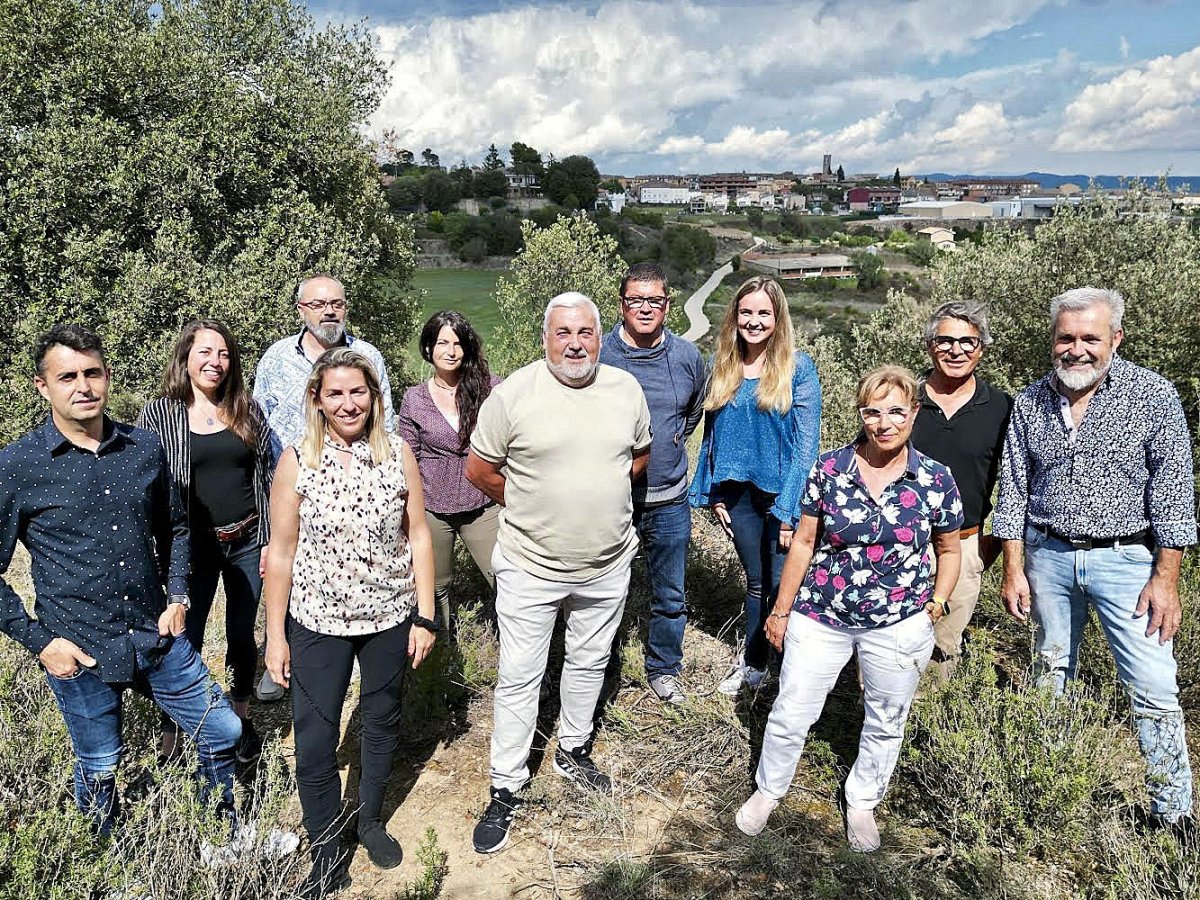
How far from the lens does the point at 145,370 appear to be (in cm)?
1106

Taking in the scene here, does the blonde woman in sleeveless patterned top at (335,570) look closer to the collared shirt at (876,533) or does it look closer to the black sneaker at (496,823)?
the black sneaker at (496,823)

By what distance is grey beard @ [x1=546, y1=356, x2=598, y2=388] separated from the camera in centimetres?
279

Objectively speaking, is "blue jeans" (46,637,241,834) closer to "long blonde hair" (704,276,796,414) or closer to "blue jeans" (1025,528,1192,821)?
"long blonde hair" (704,276,796,414)

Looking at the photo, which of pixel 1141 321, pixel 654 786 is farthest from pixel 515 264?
pixel 654 786

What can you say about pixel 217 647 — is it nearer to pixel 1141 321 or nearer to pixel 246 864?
pixel 246 864

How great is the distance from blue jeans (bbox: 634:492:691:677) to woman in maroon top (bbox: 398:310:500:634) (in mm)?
815

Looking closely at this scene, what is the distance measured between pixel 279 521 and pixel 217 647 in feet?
8.77

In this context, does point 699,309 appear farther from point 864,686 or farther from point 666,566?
point 864,686

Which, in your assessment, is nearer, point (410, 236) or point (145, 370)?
point (145, 370)

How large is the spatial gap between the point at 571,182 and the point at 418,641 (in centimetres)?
7711

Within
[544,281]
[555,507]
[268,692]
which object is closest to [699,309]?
[544,281]

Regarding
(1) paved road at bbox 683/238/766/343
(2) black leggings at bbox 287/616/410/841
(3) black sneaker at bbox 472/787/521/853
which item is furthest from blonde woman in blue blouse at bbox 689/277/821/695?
(1) paved road at bbox 683/238/766/343

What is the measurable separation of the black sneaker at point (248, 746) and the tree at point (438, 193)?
66.9m

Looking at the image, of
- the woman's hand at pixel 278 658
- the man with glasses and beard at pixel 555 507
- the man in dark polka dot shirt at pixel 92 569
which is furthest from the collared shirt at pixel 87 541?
the man with glasses and beard at pixel 555 507
